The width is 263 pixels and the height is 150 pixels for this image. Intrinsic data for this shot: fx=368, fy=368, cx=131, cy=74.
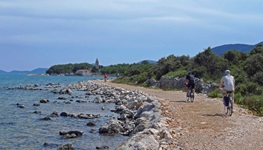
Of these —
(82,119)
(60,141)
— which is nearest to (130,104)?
(82,119)

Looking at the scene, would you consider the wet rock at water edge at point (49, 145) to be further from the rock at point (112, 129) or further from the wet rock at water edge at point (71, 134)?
the rock at point (112, 129)

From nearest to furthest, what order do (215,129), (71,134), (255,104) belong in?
(215,129) → (71,134) → (255,104)

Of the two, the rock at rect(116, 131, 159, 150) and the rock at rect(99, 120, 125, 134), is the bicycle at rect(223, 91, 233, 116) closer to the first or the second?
the rock at rect(99, 120, 125, 134)

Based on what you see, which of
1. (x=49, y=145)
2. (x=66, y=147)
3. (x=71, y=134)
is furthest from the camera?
(x=71, y=134)

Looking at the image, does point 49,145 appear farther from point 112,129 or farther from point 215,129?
point 215,129

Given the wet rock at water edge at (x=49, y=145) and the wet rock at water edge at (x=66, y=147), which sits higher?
the wet rock at water edge at (x=66, y=147)

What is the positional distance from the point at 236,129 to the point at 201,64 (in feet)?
95.5

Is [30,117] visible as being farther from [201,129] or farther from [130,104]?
[201,129]

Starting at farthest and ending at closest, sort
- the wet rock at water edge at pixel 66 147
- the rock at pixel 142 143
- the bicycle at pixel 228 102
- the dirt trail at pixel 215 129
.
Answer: the bicycle at pixel 228 102 → the wet rock at water edge at pixel 66 147 → the dirt trail at pixel 215 129 → the rock at pixel 142 143

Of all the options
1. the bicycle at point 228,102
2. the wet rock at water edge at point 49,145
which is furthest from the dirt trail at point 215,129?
the wet rock at water edge at point 49,145

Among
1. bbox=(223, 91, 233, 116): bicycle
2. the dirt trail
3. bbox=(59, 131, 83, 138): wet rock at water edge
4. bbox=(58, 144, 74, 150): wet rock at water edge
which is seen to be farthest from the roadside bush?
bbox=(58, 144, 74, 150): wet rock at water edge

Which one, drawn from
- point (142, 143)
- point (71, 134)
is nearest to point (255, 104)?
point (71, 134)

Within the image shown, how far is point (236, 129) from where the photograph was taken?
14.4 meters

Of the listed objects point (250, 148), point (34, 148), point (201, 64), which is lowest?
point (34, 148)
